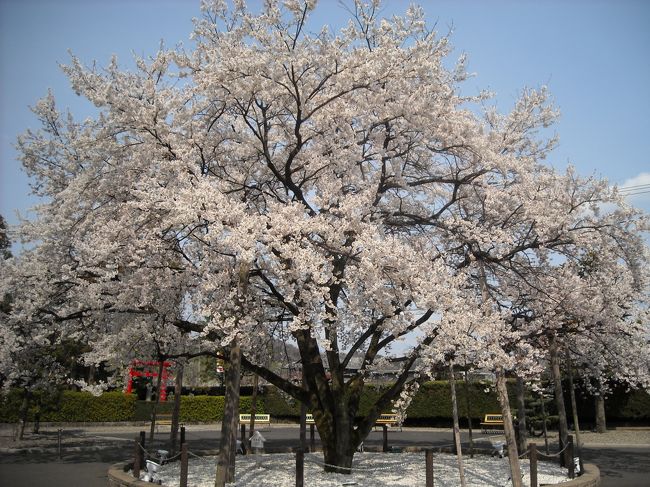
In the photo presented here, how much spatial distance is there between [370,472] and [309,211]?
666 cm

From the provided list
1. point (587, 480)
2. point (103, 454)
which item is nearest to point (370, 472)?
point (587, 480)

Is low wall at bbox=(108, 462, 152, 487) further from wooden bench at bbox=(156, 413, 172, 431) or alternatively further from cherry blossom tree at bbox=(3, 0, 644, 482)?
wooden bench at bbox=(156, 413, 172, 431)

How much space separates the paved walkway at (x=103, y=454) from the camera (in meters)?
12.9

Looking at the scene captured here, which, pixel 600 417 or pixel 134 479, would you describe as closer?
pixel 134 479

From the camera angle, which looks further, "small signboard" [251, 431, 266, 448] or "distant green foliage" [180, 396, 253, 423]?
"distant green foliage" [180, 396, 253, 423]

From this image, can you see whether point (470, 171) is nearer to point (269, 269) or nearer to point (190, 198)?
point (269, 269)

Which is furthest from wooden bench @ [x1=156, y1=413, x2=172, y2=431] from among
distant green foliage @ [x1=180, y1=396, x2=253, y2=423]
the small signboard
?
the small signboard

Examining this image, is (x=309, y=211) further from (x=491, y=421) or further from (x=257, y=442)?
(x=491, y=421)

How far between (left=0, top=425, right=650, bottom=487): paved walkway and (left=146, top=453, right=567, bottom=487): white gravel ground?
1.57 meters

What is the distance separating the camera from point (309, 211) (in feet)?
39.3

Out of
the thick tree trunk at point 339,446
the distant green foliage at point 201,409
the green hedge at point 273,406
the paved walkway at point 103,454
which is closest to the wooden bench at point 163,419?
the green hedge at point 273,406

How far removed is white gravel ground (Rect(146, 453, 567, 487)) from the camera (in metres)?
11.9

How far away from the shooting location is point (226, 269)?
11102 millimetres

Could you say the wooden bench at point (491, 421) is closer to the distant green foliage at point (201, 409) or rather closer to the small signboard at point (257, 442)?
the distant green foliage at point (201, 409)
